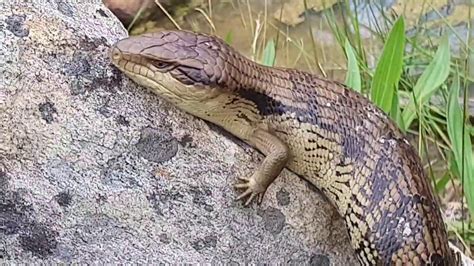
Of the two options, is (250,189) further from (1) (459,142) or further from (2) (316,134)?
(1) (459,142)

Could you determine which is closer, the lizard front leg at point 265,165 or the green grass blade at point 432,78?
the lizard front leg at point 265,165

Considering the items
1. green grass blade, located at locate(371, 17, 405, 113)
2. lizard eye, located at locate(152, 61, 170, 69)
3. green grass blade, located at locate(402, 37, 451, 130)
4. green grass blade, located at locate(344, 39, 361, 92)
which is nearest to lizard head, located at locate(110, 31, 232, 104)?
lizard eye, located at locate(152, 61, 170, 69)

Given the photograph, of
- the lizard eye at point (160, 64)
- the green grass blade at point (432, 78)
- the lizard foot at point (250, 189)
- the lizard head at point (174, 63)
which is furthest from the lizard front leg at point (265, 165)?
the green grass blade at point (432, 78)

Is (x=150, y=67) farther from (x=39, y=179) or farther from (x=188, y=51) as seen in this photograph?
(x=39, y=179)

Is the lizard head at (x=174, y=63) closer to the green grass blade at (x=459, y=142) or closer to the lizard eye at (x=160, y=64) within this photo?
the lizard eye at (x=160, y=64)

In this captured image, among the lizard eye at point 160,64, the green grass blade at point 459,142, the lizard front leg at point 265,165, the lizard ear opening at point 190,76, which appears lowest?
the green grass blade at point 459,142

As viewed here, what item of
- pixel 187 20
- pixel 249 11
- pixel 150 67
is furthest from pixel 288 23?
pixel 150 67
